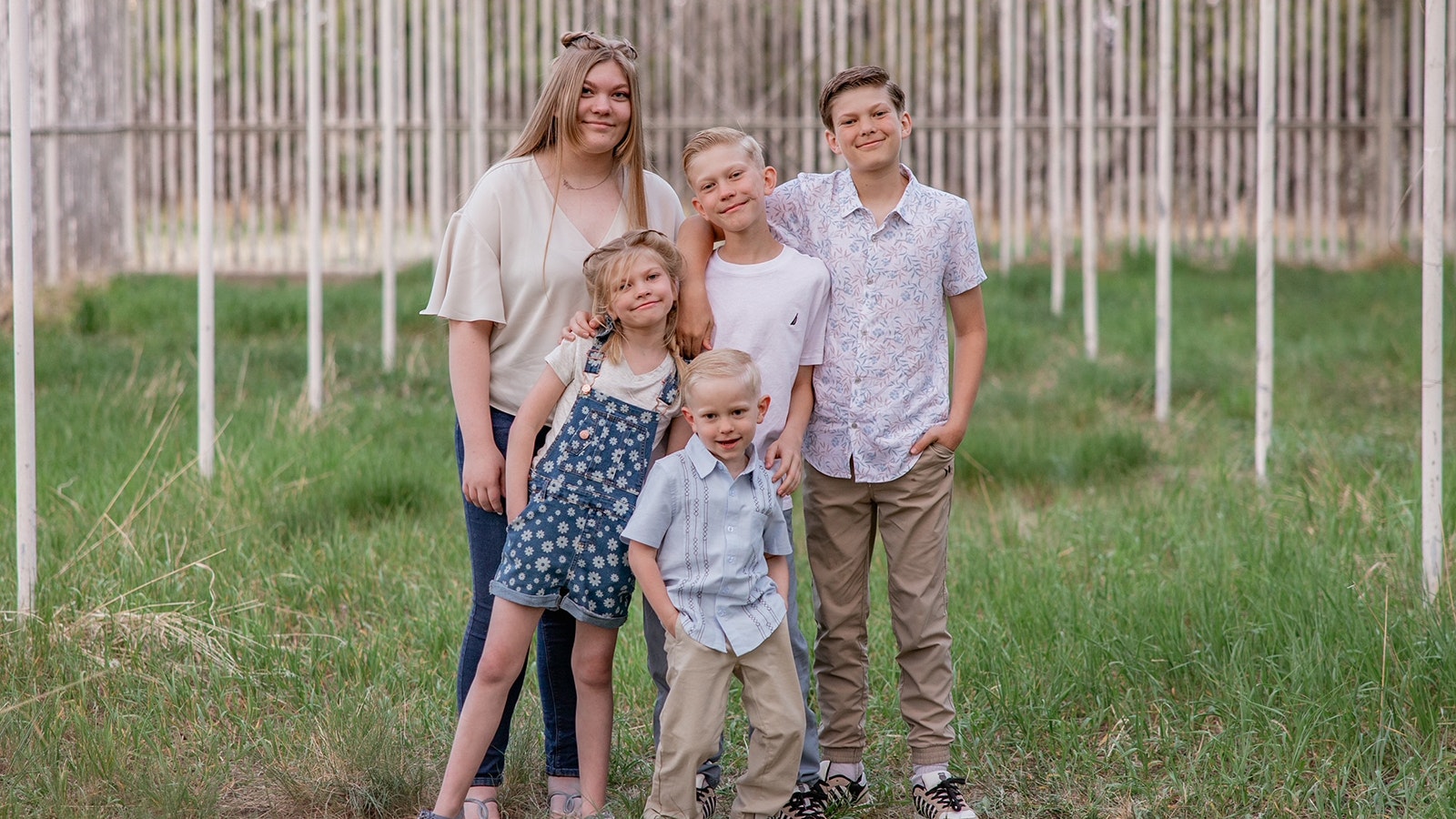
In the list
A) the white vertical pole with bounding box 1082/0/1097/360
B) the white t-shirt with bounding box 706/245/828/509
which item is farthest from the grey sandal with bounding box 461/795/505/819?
the white vertical pole with bounding box 1082/0/1097/360

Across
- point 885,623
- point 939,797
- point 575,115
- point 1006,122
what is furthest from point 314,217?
point 1006,122

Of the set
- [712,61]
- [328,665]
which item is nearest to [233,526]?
[328,665]

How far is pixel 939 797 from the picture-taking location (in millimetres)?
2959

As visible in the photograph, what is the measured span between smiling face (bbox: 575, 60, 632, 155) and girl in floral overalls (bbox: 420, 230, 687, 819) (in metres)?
0.24

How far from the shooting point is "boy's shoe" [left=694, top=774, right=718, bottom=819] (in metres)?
3.00

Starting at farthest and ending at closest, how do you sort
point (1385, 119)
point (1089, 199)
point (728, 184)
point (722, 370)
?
1. point (1385, 119)
2. point (1089, 199)
3. point (728, 184)
4. point (722, 370)

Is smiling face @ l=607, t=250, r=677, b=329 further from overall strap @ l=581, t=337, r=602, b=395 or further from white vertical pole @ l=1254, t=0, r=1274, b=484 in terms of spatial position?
white vertical pole @ l=1254, t=0, r=1274, b=484

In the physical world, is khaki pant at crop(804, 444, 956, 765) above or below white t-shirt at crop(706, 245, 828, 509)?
below

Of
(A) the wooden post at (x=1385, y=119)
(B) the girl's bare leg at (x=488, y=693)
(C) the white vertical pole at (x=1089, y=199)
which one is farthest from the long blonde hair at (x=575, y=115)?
(A) the wooden post at (x=1385, y=119)

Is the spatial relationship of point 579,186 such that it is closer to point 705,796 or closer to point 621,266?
point 621,266

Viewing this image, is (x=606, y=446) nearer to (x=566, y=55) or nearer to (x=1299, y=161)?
(x=566, y=55)

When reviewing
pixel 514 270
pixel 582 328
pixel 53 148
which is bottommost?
pixel 582 328

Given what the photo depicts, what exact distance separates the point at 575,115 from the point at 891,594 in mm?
1232

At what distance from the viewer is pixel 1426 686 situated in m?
3.31
